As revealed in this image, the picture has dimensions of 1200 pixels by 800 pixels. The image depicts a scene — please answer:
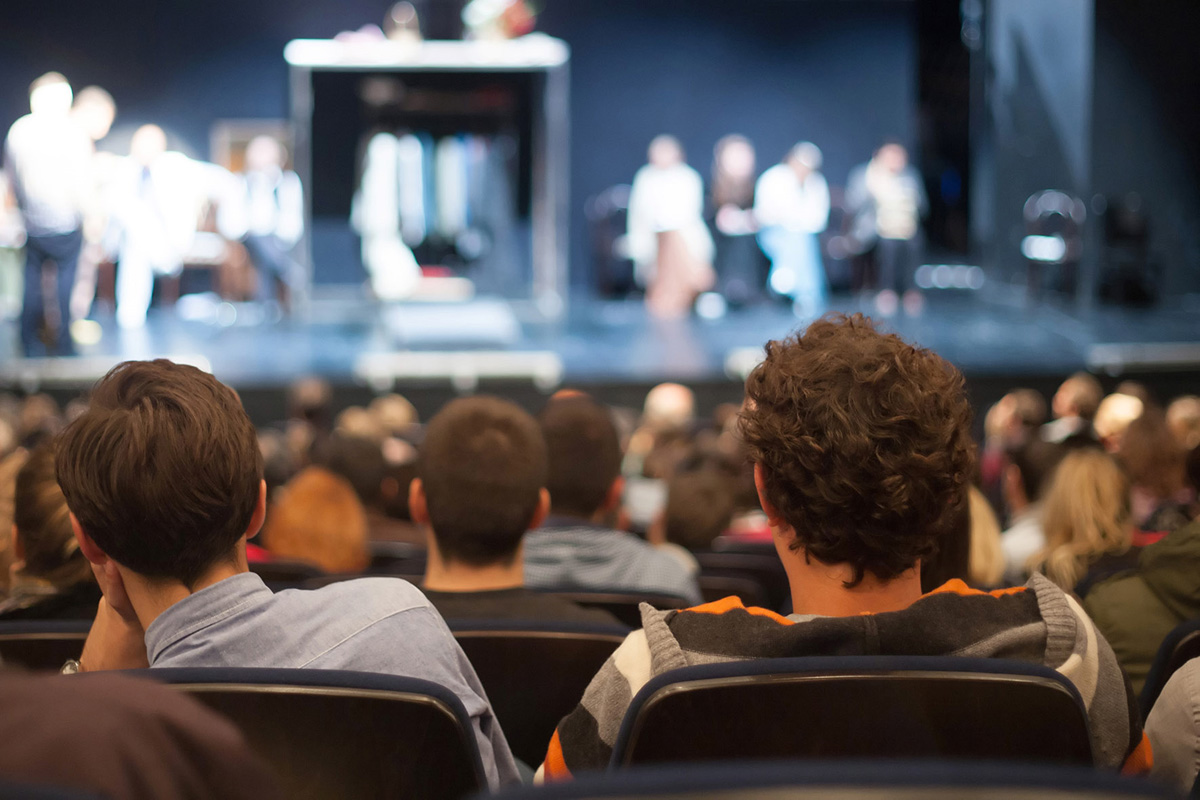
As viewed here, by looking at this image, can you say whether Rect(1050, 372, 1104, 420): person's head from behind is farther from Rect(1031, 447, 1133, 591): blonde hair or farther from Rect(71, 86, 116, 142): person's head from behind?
Rect(71, 86, 116, 142): person's head from behind

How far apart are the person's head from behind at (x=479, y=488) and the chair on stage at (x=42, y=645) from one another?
2.17 feet

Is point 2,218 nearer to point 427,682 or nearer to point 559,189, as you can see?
point 559,189

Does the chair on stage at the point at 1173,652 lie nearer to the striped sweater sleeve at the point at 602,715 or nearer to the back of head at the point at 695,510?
the striped sweater sleeve at the point at 602,715

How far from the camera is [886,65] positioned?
42.0 ft

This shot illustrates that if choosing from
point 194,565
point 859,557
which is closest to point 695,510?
point 859,557

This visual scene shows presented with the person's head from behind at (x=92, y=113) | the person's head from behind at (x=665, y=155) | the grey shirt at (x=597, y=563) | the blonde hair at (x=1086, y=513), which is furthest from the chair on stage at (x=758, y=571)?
the person's head from behind at (x=665, y=155)

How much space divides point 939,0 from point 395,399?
30.3 ft

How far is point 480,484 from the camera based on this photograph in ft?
6.57

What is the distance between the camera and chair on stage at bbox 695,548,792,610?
2762mm

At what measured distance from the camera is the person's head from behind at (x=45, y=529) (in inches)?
70.4

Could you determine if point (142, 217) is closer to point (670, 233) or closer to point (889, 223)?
point (670, 233)

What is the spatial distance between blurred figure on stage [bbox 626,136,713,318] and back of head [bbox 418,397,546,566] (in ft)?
27.8

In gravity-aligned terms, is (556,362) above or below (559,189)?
below

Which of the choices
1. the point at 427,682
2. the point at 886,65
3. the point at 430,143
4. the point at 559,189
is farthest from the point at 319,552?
the point at 886,65
